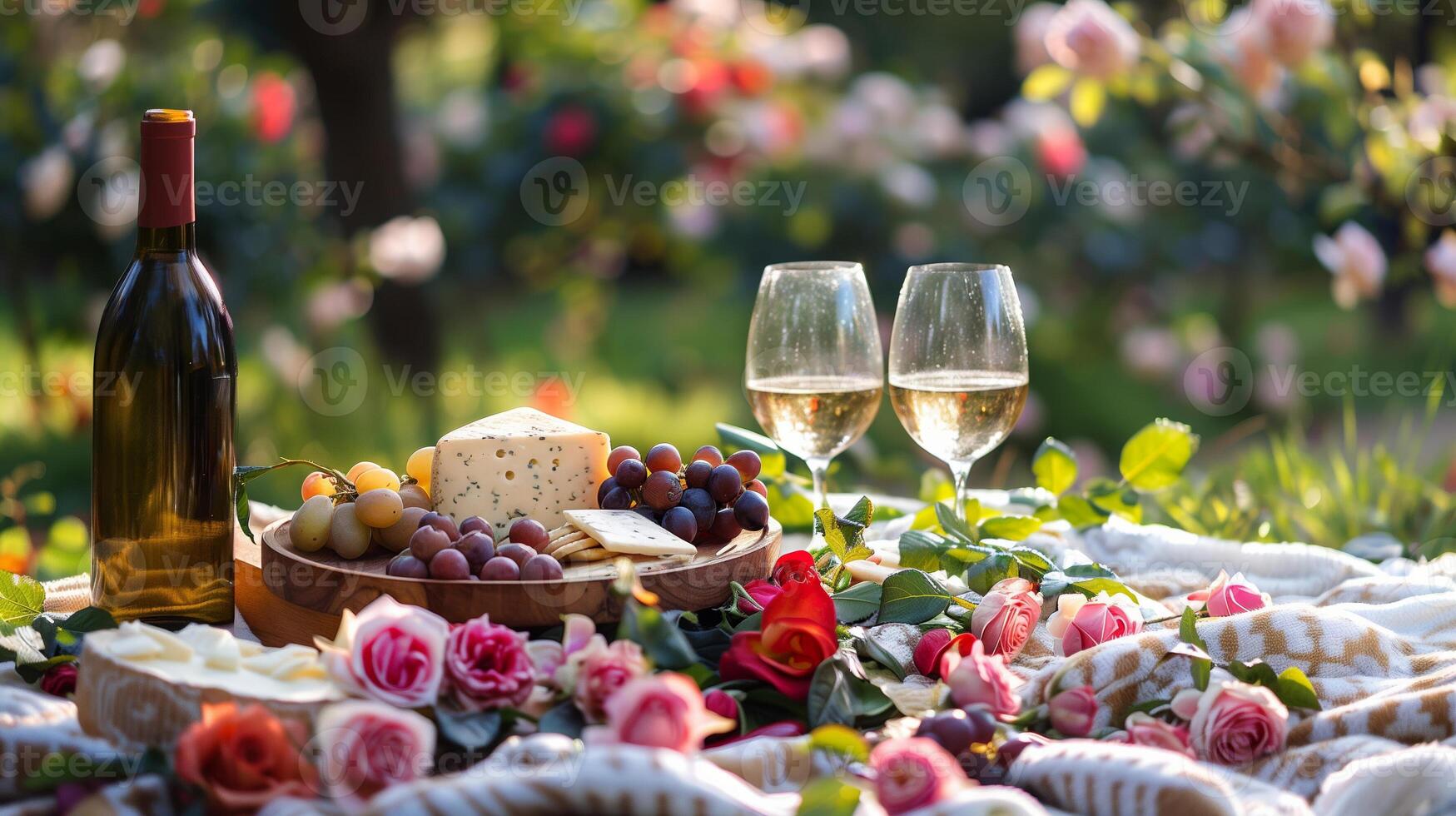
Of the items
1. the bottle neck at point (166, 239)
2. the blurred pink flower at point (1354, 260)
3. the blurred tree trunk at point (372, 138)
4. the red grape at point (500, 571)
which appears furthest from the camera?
the blurred tree trunk at point (372, 138)

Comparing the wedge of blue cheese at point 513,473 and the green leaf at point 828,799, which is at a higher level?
the wedge of blue cheese at point 513,473

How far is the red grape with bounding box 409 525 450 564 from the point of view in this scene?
1320 millimetres

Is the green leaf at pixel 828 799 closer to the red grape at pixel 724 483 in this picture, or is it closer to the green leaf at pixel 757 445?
the red grape at pixel 724 483

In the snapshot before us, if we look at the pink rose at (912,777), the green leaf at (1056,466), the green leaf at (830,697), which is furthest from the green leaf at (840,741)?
the green leaf at (1056,466)

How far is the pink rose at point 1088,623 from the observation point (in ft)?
4.64

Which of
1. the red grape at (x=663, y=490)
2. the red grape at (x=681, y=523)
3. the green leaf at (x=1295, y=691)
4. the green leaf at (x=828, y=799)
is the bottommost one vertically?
the green leaf at (x=1295, y=691)

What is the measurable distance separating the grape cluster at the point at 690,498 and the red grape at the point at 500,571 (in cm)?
20

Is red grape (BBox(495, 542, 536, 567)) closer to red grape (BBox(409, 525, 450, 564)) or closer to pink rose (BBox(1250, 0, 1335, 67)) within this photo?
red grape (BBox(409, 525, 450, 564))

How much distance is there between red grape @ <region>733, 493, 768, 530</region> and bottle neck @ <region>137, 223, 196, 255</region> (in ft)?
2.19

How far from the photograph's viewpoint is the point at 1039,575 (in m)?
1.62

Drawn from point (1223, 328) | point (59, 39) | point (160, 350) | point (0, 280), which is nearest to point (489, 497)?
point (160, 350)

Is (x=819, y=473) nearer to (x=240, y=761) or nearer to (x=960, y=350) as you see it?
(x=960, y=350)

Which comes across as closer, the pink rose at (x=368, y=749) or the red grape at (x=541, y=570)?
the pink rose at (x=368, y=749)

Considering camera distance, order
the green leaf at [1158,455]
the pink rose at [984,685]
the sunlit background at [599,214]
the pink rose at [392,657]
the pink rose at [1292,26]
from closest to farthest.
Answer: the pink rose at [392,657]
the pink rose at [984,685]
the green leaf at [1158,455]
the pink rose at [1292,26]
the sunlit background at [599,214]
